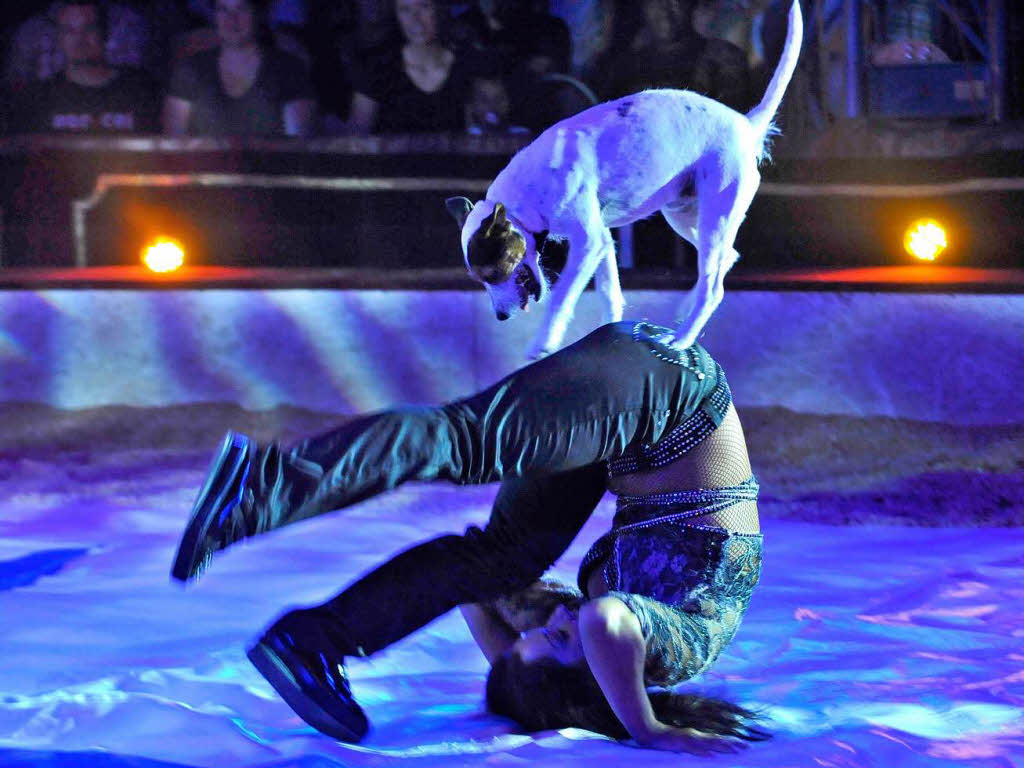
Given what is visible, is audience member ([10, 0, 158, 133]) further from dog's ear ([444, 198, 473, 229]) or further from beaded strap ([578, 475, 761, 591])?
beaded strap ([578, 475, 761, 591])

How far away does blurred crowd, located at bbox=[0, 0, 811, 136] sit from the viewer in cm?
449

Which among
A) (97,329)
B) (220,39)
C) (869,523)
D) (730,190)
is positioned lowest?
(869,523)

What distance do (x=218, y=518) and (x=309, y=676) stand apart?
0.29 metres

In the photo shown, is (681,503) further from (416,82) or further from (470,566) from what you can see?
(416,82)

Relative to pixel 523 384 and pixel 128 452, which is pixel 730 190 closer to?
pixel 523 384

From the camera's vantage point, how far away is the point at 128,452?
12.6ft

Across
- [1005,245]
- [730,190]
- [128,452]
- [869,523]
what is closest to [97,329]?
[128,452]

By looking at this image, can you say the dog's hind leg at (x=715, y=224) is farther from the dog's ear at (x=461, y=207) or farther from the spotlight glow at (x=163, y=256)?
the spotlight glow at (x=163, y=256)

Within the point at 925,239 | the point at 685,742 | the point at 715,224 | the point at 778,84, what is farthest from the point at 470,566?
the point at 925,239

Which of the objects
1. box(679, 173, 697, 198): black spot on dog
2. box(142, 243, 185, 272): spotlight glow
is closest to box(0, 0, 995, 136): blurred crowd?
box(142, 243, 185, 272): spotlight glow

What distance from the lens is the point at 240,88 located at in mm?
4688

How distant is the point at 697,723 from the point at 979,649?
27.4 inches

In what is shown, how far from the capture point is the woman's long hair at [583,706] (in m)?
1.72

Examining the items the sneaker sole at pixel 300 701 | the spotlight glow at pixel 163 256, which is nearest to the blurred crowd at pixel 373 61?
the spotlight glow at pixel 163 256
